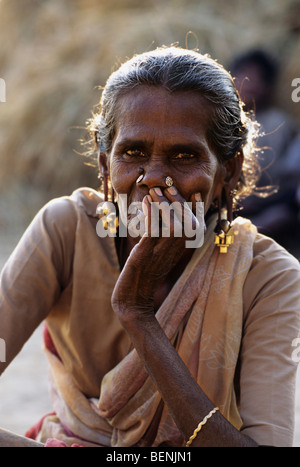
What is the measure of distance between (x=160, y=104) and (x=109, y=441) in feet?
3.72

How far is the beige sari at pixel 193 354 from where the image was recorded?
187cm

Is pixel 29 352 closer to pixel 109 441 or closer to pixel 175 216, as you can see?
pixel 109 441

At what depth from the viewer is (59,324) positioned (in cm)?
209

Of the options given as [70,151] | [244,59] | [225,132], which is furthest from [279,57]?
[225,132]

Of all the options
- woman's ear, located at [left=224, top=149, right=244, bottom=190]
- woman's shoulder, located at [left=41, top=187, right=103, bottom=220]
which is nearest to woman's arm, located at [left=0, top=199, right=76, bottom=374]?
woman's shoulder, located at [left=41, top=187, right=103, bottom=220]

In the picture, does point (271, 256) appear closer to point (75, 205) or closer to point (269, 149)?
point (75, 205)

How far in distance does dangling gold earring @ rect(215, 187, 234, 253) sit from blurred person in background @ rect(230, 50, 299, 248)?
3.70 m

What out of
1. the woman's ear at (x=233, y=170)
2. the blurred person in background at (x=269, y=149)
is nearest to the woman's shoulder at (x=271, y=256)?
the woman's ear at (x=233, y=170)

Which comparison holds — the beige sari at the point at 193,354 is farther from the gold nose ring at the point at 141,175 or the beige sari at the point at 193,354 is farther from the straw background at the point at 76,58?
the straw background at the point at 76,58

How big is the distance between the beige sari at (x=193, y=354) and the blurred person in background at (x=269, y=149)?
3835 mm

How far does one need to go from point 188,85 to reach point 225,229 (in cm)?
50

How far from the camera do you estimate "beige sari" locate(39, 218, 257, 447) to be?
1.87 metres

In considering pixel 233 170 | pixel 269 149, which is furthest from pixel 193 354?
pixel 269 149

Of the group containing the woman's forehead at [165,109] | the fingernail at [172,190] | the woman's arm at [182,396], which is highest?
the woman's forehead at [165,109]
